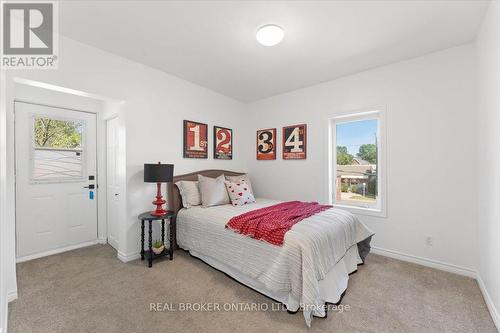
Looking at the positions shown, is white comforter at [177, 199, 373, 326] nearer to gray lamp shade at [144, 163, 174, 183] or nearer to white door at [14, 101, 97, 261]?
gray lamp shade at [144, 163, 174, 183]

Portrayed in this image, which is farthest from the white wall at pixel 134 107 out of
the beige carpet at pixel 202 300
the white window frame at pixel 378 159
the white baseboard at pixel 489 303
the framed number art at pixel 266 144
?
the white baseboard at pixel 489 303

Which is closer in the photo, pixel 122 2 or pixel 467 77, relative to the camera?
pixel 122 2

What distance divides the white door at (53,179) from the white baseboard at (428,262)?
4295 mm

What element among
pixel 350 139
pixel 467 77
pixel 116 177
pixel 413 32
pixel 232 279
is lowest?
pixel 232 279

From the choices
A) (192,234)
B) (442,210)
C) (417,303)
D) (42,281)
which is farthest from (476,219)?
(42,281)

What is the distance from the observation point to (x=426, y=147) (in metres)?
2.61

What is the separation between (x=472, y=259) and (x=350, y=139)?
6.46ft

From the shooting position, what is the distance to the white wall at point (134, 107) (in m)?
2.16

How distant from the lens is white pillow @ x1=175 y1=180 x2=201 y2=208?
3108 millimetres

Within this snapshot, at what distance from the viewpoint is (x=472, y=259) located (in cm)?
234

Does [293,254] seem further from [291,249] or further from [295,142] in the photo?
[295,142]

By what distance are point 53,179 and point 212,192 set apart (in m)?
2.22

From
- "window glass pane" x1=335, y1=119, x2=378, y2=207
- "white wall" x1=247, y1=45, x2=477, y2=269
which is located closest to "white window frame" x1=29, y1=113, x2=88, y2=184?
"white wall" x1=247, y1=45, x2=477, y2=269

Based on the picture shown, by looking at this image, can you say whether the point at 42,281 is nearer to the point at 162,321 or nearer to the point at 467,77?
the point at 162,321
